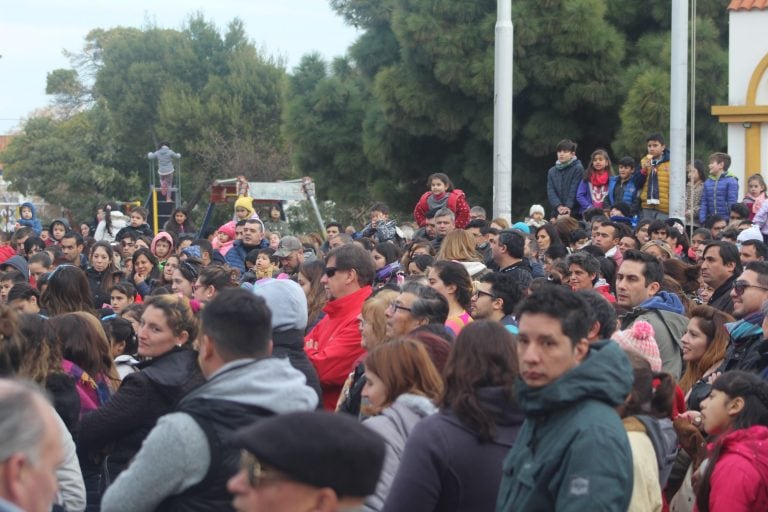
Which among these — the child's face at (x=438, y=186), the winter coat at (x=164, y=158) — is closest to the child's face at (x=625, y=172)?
the child's face at (x=438, y=186)

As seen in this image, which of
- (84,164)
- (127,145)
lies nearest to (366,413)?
(127,145)

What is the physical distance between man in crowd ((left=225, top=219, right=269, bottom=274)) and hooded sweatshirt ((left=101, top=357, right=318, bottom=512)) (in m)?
9.68

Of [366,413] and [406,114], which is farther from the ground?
[406,114]

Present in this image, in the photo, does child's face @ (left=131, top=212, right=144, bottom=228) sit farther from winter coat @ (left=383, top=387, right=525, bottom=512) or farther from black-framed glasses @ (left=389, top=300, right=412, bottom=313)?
winter coat @ (left=383, top=387, right=525, bottom=512)

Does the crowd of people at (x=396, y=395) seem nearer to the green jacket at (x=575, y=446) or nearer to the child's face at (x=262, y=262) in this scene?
the green jacket at (x=575, y=446)

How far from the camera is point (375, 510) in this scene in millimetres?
4926

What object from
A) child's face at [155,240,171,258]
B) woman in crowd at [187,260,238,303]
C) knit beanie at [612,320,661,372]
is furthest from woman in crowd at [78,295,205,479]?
child's face at [155,240,171,258]

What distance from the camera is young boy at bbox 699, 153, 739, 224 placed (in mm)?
15913

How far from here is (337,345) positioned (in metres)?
7.41

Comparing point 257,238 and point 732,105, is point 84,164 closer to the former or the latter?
point 732,105

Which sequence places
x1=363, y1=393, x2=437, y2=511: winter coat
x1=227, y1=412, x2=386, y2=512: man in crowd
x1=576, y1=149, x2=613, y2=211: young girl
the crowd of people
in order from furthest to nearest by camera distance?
x1=576, y1=149, x2=613, y2=211: young girl, x1=363, y1=393, x2=437, y2=511: winter coat, the crowd of people, x1=227, y1=412, x2=386, y2=512: man in crowd

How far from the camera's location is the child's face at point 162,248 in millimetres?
15062

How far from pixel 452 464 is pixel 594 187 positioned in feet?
40.7

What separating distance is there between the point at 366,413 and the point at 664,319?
123 inches
